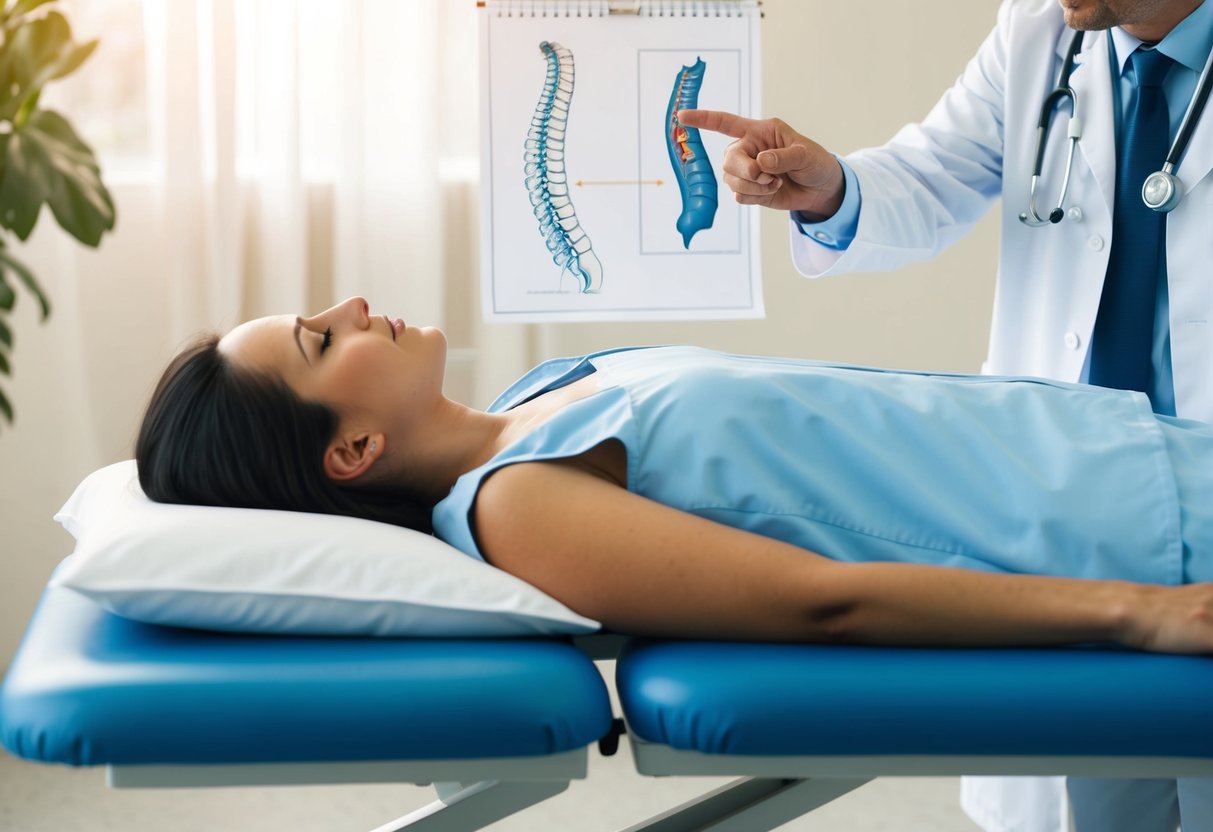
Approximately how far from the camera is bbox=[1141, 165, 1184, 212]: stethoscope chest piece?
152 cm

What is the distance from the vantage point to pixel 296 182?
2.58m

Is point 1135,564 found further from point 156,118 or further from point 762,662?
point 156,118

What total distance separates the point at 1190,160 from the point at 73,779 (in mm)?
2288

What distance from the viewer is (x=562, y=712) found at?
92 centimetres

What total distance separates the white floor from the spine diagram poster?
0.95 metres

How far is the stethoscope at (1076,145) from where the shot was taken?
152 centimetres

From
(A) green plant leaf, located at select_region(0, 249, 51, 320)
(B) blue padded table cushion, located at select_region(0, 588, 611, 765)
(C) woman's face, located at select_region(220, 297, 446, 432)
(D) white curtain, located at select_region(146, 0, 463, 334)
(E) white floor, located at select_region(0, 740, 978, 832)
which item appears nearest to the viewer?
(A) green plant leaf, located at select_region(0, 249, 51, 320)

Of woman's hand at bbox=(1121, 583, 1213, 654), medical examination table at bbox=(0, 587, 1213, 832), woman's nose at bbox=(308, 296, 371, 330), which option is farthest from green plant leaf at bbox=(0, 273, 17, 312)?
woman's hand at bbox=(1121, 583, 1213, 654)

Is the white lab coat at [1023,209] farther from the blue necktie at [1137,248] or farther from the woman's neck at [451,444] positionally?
the woman's neck at [451,444]

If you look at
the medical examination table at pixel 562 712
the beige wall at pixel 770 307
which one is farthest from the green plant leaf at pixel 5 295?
the beige wall at pixel 770 307

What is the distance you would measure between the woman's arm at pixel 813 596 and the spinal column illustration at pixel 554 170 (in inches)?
52.3

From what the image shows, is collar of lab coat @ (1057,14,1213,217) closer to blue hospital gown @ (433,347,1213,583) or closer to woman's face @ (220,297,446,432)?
blue hospital gown @ (433,347,1213,583)

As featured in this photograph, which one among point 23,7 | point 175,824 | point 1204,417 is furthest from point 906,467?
point 175,824

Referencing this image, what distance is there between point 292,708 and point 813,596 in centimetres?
44
